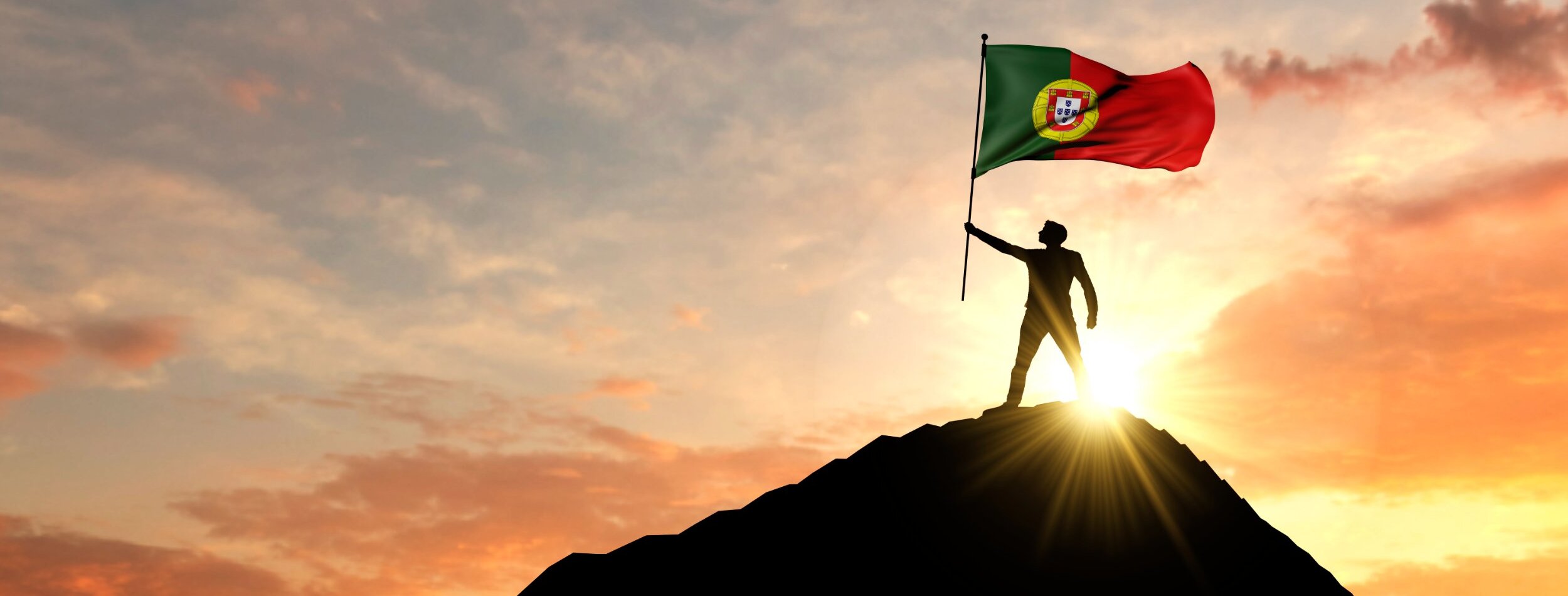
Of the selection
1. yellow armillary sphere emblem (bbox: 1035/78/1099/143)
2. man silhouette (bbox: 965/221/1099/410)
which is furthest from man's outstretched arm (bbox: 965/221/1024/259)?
yellow armillary sphere emblem (bbox: 1035/78/1099/143)

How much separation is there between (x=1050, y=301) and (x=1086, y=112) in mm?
2960

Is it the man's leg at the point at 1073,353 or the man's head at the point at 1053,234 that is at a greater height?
the man's head at the point at 1053,234

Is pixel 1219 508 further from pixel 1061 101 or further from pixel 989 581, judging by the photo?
pixel 1061 101

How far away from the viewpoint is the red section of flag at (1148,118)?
15828 mm

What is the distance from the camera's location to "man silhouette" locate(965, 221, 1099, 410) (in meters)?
14.4

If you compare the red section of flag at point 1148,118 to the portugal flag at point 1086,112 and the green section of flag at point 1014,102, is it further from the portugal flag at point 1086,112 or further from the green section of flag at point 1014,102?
the green section of flag at point 1014,102

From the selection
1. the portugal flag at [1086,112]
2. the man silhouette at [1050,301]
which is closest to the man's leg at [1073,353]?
the man silhouette at [1050,301]

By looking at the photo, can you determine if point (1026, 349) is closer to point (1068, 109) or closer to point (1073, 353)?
point (1073, 353)

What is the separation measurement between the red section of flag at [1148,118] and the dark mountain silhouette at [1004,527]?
153 inches

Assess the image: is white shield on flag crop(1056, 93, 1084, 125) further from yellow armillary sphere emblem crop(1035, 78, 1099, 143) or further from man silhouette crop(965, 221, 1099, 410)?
man silhouette crop(965, 221, 1099, 410)

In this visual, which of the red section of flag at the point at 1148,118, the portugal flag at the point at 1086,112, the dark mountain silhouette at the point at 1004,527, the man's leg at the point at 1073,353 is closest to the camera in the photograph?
the dark mountain silhouette at the point at 1004,527

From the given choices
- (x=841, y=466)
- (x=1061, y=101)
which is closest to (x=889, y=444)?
(x=841, y=466)

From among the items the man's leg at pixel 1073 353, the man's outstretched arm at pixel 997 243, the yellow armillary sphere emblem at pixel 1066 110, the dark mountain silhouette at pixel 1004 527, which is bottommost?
the dark mountain silhouette at pixel 1004 527

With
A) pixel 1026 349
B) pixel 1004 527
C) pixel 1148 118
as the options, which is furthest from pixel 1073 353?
pixel 1148 118
